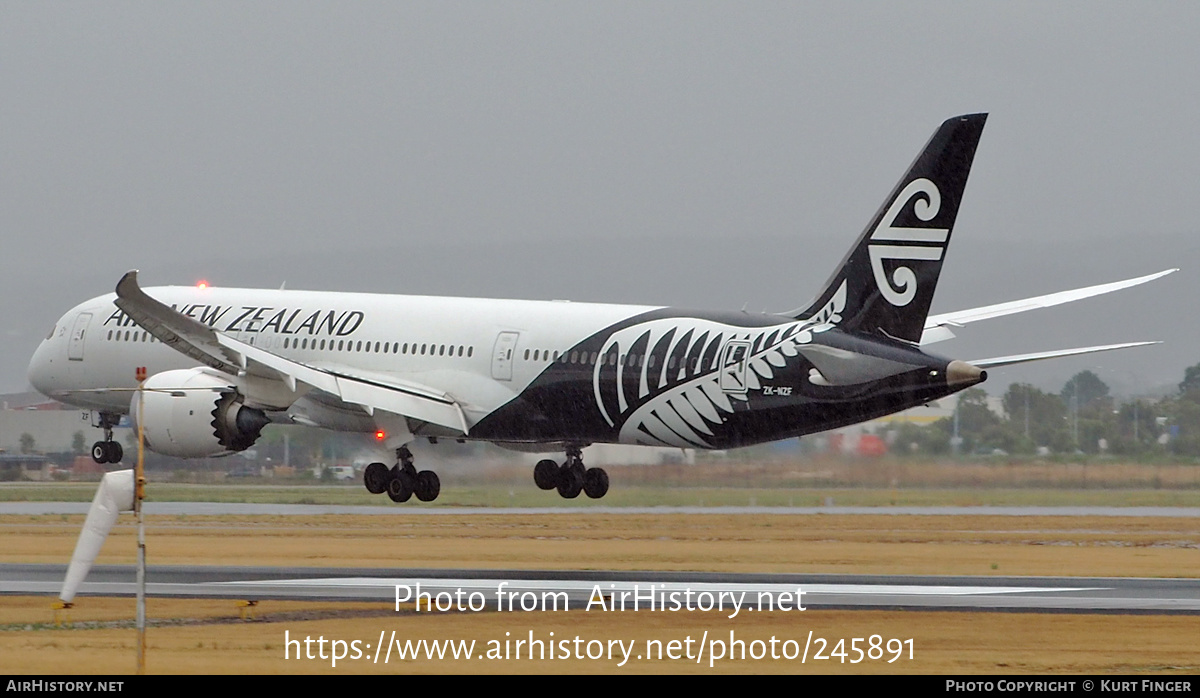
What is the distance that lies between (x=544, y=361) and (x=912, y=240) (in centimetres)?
915

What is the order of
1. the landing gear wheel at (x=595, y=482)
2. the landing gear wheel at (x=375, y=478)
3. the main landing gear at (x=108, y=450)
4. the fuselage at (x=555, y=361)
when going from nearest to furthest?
the fuselage at (x=555, y=361), the landing gear wheel at (x=375, y=478), the landing gear wheel at (x=595, y=482), the main landing gear at (x=108, y=450)

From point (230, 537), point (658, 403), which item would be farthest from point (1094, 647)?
point (230, 537)

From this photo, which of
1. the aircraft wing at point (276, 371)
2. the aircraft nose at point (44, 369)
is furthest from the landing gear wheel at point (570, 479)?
the aircraft nose at point (44, 369)

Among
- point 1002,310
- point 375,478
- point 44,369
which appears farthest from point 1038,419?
point 44,369

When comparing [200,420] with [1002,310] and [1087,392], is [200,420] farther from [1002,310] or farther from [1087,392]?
[1087,392]

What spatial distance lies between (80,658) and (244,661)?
76.7 inches

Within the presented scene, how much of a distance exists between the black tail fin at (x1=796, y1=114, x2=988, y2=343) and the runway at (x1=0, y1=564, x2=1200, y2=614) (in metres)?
5.31

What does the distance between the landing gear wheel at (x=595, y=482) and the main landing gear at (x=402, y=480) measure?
3.51 meters

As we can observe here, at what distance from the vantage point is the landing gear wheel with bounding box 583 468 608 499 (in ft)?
145

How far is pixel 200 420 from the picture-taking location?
4112cm

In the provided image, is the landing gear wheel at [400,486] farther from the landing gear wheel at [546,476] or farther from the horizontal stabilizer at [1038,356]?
the horizontal stabilizer at [1038,356]

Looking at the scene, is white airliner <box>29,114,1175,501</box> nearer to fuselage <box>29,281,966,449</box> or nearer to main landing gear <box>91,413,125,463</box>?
fuselage <box>29,281,966,449</box>

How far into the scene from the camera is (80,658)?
22.4m

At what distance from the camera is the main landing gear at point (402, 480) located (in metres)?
43.6
